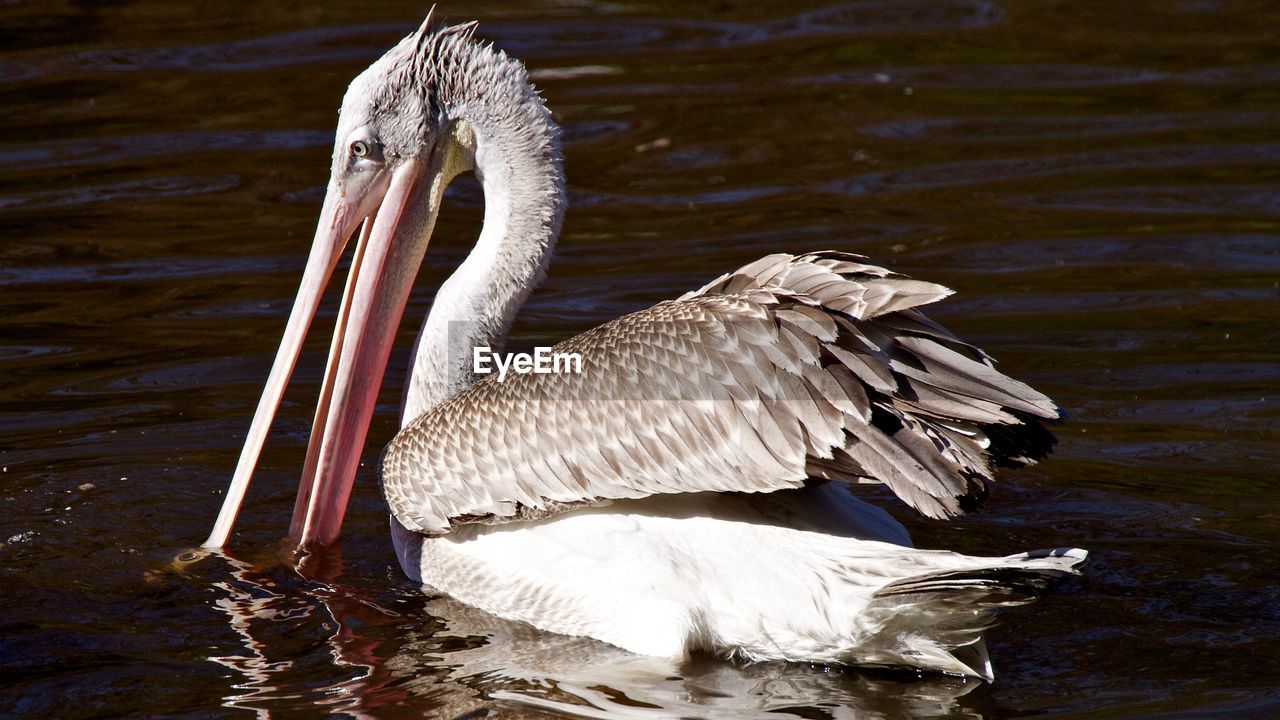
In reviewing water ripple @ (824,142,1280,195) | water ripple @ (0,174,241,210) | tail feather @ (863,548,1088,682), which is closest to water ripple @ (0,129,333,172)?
water ripple @ (0,174,241,210)

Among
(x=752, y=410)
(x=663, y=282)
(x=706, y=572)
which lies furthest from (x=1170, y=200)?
(x=706, y=572)

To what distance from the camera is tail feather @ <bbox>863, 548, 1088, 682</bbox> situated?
3973 mm

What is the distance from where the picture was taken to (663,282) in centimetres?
Result: 729

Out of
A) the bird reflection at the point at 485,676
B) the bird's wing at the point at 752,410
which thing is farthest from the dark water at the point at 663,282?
the bird's wing at the point at 752,410

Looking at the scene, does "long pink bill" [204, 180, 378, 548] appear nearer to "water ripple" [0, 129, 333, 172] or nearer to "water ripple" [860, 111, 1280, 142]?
"water ripple" [0, 129, 333, 172]

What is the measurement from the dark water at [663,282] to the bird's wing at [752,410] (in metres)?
0.46

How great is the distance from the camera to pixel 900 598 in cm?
414

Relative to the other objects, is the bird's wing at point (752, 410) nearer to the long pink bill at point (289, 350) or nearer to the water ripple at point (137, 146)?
the long pink bill at point (289, 350)

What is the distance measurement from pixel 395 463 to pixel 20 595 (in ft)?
3.73

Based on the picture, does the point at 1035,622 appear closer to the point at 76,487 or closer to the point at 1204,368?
the point at 1204,368

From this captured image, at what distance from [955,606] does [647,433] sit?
92 centimetres

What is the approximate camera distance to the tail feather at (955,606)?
397 cm

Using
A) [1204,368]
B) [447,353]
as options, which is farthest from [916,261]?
[447,353]

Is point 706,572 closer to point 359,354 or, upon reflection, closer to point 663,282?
point 359,354
